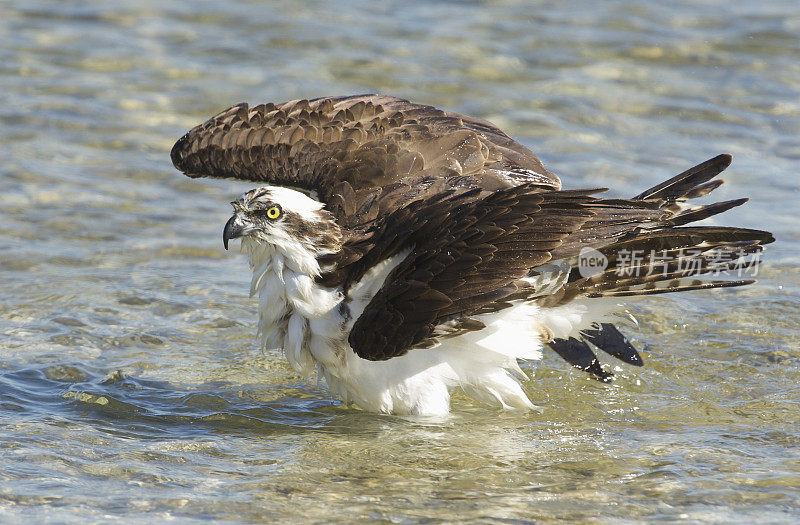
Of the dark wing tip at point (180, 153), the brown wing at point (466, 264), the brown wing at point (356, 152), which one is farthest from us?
the dark wing tip at point (180, 153)

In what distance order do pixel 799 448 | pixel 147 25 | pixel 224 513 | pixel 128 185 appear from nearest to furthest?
pixel 224 513, pixel 799 448, pixel 128 185, pixel 147 25

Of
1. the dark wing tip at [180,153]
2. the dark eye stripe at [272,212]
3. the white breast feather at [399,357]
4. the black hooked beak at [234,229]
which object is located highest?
the dark wing tip at [180,153]

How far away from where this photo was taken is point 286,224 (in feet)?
20.9

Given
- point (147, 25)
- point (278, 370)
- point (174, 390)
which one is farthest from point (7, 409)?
point (147, 25)

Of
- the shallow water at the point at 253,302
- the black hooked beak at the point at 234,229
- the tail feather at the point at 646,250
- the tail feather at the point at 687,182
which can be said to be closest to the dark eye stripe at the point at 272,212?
the black hooked beak at the point at 234,229

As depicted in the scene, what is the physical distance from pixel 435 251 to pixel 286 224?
1.00 meters

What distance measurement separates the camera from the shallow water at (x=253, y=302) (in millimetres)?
5617

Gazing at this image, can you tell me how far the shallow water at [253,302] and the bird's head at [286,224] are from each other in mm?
1093

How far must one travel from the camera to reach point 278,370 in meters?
7.45

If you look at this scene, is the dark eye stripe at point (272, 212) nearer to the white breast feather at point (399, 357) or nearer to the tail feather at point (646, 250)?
the white breast feather at point (399, 357)

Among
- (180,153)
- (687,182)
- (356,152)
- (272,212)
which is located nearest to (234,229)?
(272,212)

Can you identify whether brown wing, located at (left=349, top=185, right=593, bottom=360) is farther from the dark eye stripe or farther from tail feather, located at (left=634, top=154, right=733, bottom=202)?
the dark eye stripe

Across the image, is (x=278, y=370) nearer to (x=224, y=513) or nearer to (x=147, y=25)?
(x=224, y=513)

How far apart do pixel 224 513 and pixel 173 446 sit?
949 millimetres
